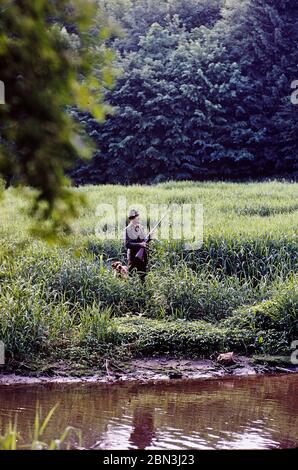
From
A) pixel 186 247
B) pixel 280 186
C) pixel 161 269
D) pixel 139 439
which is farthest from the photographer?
pixel 280 186

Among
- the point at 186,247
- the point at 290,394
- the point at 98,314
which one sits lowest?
the point at 290,394

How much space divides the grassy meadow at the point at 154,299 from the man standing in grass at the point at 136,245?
9.1 inches

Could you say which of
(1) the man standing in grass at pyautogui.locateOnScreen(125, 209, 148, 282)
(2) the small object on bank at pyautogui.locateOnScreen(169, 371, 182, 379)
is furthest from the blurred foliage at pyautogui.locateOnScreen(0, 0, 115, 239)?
(1) the man standing in grass at pyautogui.locateOnScreen(125, 209, 148, 282)

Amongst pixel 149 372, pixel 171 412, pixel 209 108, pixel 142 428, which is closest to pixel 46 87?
pixel 142 428

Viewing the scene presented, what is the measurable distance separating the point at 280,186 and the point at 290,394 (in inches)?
502

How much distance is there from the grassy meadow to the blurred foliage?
4439 mm

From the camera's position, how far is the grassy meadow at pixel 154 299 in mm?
9406

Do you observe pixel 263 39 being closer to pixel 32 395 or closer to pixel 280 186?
pixel 280 186

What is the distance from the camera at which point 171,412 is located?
7453mm

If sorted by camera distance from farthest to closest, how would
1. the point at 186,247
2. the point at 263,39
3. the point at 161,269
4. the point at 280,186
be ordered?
the point at 263,39 < the point at 280,186 < the point at 186,247 < the point at 161,269

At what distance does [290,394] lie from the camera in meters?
8.30

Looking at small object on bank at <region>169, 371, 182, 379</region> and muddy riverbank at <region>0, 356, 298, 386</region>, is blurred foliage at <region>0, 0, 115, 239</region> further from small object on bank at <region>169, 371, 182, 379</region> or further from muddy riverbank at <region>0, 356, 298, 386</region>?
small object on bank at <region>169, 371, 182, 379</region>

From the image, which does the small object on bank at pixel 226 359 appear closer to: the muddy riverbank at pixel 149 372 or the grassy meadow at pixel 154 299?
the muddy riverbank at pixel 149 372

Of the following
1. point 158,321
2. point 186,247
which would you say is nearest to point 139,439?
point 158,321
